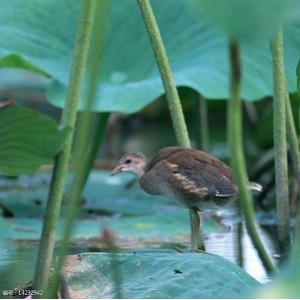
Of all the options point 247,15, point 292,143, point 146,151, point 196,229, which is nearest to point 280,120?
point 292,143

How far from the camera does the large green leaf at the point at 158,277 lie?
2359 millimetres

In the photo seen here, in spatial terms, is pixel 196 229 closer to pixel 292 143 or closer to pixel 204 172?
pixel 204 172

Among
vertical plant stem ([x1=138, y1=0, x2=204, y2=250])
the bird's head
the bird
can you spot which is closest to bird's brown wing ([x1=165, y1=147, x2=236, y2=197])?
the bird

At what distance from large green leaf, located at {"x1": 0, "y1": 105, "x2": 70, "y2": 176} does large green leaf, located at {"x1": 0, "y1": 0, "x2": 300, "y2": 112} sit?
4.21ft

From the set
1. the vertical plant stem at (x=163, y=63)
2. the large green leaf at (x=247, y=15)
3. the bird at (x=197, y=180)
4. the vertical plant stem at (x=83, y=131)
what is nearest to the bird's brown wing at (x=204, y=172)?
the bird at (x=197, y=180)

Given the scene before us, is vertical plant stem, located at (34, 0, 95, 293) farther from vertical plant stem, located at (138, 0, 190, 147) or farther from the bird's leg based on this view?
the bird's leg

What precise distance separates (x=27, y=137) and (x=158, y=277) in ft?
1.46

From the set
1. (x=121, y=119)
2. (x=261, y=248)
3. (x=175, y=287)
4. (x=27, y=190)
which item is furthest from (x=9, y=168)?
(x=121, y=119)

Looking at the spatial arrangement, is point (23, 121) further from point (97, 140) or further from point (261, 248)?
point (97, 140)

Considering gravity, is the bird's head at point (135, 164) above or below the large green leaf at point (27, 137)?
above

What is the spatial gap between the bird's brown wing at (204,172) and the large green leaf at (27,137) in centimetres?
74

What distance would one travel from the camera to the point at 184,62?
159 inches

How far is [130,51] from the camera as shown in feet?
14.2

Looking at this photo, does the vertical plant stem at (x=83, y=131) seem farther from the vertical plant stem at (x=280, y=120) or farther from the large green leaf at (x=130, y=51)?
the large green leaf at (x=130, y=51)
